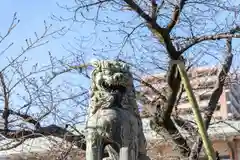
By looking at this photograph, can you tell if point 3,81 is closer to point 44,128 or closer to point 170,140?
point 44,128

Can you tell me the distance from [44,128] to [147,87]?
2356 millimetres

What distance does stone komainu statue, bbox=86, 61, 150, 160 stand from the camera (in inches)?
225

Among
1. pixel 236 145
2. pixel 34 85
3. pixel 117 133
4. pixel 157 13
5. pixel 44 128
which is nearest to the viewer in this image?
pixel 117 133

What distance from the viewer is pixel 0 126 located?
383 inches

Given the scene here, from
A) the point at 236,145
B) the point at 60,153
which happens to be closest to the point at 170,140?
the point at 60,153

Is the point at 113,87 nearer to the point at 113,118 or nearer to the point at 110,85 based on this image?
the point at 110,85

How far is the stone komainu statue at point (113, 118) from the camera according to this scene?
5.71m

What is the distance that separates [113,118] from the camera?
573 centimetres

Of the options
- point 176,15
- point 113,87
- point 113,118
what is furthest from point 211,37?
point 113,118

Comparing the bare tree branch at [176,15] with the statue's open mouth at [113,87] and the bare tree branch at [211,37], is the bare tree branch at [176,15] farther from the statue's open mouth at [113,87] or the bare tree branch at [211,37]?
the statue's open mouth at [113,87]

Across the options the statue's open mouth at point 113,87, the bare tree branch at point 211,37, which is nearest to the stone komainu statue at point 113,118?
the statue's open mouth at point 113,87

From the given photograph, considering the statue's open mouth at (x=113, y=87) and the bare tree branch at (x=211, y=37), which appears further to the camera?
the bare tree branch at (x=211, y=37)

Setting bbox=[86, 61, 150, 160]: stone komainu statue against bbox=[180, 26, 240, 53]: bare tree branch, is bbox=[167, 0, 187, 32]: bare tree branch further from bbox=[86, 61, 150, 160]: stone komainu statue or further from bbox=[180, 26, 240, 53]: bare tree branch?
bbox=[86, 61, 150, 160]: stone komainu statue

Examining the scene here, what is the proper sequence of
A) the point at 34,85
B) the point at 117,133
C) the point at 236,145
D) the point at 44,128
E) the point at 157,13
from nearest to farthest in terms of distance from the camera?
the point at 117,133, the point at 157,13, the point at 44,128, the point at 34,85, the point at 236,145
